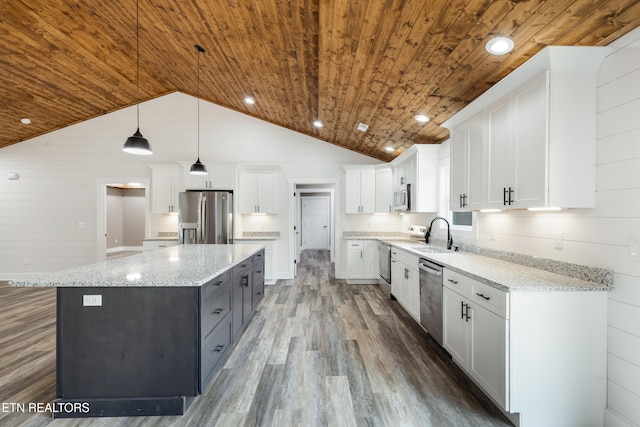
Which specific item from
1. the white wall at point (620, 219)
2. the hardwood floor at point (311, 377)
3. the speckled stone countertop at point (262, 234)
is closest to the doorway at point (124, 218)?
the speckled stone countertop at point (262, 234)

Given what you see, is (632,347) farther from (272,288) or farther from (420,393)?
(272,288)

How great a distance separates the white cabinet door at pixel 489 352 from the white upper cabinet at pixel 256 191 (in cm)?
Result: 416

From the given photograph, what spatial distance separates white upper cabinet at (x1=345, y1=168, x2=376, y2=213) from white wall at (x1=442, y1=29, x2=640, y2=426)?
3862 millimetres

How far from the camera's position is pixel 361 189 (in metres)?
5.71

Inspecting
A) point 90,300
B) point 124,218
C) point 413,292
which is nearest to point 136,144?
point 90,300

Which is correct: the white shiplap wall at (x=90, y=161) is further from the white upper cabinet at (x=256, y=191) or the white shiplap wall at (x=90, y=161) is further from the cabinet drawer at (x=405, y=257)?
the cabinet drawer at (x=405, y=257)

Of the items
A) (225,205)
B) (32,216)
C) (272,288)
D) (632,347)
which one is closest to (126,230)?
(32,216)

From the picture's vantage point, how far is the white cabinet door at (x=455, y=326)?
2236 millimetres

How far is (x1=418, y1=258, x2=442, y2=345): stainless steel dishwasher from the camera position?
268cm

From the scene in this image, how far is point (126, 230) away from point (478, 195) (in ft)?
35.6

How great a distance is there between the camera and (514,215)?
2605 mm

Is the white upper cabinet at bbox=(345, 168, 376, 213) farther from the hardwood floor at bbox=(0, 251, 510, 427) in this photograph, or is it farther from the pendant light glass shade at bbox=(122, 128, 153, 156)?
the pendant light glass shade at bbox=(122, 128, 153, 156)

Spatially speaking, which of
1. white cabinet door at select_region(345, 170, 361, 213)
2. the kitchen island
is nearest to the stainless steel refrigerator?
white cabinet door at select_region(345, 170, 361, 213)

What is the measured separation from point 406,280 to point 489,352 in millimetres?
1766
